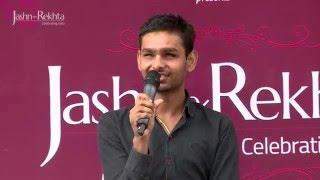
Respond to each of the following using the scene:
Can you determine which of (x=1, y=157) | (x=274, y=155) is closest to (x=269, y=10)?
(x=274, y=155)

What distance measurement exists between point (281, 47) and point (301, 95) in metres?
0.25

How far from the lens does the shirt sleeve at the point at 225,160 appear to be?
74.4 inches

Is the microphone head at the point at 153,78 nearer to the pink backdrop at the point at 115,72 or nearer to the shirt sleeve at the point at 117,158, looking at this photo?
the shirt sleeve at the point at 117,158

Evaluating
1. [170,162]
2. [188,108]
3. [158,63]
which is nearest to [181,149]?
[170,162]

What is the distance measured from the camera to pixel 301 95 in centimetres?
271

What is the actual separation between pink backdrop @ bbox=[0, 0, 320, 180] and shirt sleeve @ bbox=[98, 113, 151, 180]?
2.47 ft

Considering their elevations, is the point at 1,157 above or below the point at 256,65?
below

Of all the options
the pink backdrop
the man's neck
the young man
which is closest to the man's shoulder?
the young man

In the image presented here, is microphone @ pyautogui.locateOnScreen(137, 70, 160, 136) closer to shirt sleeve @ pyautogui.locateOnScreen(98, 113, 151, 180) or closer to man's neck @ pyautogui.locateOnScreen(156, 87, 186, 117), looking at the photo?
shirt sleeve @ pyautogui.locateOnScreen(98, 113, 151, 180)

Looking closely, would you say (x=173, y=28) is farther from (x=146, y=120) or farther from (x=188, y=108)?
(x=146, y=120)

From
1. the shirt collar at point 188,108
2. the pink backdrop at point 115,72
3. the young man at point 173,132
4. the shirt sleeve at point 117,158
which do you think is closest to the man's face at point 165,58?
the young man at point 173,132

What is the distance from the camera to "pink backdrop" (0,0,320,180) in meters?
2.67

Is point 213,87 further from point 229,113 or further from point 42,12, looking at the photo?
point 42,12

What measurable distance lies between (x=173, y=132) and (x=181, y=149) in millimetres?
70
